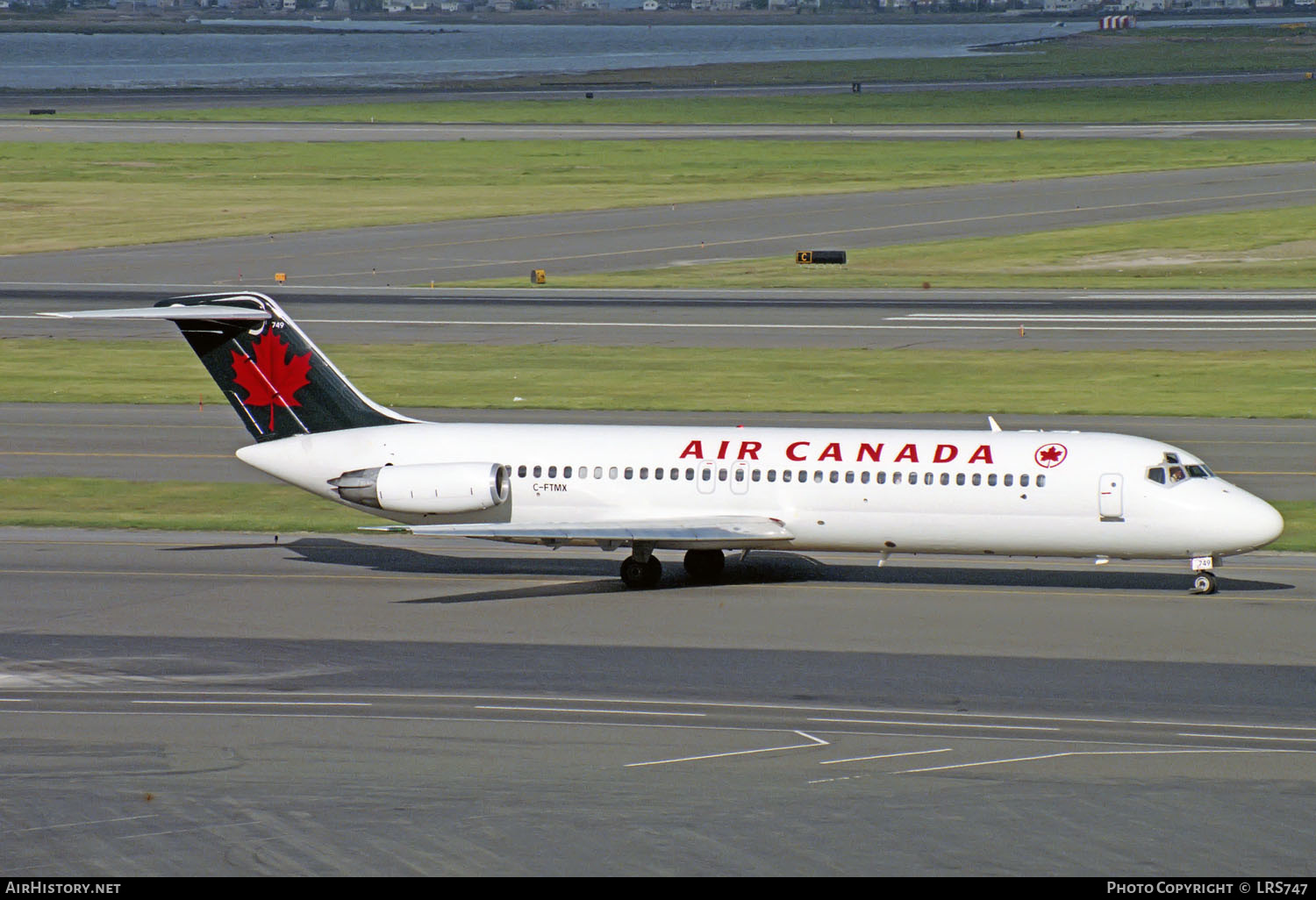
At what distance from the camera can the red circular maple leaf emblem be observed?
34.8 metres

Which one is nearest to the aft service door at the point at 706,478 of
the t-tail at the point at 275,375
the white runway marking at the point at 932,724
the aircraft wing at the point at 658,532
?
the aircraft wing at the point at 658,532

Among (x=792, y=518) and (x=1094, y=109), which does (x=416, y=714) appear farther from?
(x=1094, y=109)

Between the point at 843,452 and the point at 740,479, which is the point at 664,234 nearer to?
the point at 740,479

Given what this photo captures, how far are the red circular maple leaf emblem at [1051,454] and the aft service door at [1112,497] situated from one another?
94cm

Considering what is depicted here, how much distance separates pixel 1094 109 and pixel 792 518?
447 feet

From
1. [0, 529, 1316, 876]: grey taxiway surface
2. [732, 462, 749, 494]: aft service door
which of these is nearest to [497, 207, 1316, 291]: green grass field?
[0, 529, 1316, 876]: grey taxiway surface

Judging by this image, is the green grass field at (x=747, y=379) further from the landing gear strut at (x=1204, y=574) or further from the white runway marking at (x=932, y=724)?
the white runway marking at (x=932, y=724)

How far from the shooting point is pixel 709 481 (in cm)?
3612

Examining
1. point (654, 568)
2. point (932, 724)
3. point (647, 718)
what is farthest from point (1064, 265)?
point (647, 718)

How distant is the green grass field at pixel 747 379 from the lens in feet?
187

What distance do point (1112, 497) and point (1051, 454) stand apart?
145 cm

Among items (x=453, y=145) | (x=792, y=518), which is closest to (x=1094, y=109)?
(x=453, y=145)

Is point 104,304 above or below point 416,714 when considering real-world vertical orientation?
above

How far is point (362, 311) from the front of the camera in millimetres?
76688
